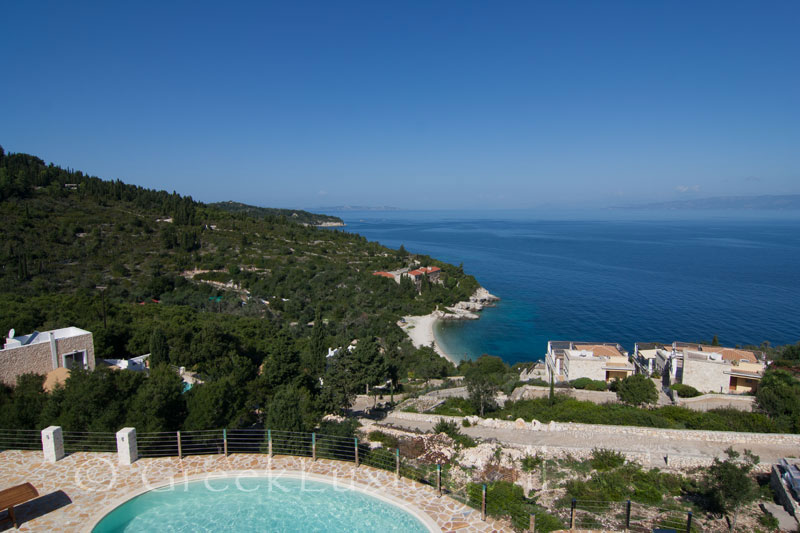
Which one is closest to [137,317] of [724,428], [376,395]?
[376,395]

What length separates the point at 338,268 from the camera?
4259 cm

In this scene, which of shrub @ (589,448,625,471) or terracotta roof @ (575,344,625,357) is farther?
terracotta roof @ (575,344,625,357)

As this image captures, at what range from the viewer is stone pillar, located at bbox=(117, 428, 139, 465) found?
21.3ft

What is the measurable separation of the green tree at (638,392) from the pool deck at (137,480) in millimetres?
11516

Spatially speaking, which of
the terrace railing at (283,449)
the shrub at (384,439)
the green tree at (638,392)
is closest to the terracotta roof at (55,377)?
the terrace railing at (283,449)

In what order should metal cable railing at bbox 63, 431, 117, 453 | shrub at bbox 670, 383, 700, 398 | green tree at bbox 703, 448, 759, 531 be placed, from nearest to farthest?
metal cable railing at bbox 63, 431, 117, 453
green tree at bbox 703, 448, 759, 531
shrub at bbox 670, 383, 700, 398

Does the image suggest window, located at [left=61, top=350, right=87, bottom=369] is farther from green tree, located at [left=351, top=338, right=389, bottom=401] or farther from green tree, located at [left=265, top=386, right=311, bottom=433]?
green tree, located at [left=351, top=338, right=389, bottom=401]

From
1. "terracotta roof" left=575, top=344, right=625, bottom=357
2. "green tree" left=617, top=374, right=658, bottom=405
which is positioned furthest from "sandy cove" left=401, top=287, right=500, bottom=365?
"green tree" left=617, top=374, right=658, bottom=405

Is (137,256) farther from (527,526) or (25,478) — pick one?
(527,526)

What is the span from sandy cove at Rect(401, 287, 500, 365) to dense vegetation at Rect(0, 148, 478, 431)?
48.2 inches

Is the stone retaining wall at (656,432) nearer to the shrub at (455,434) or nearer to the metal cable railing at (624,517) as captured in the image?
the shrub at (455,434)

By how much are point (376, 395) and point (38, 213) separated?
1327 inches

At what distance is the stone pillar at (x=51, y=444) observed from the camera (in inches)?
257

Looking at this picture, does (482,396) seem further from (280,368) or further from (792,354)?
(792,354)
